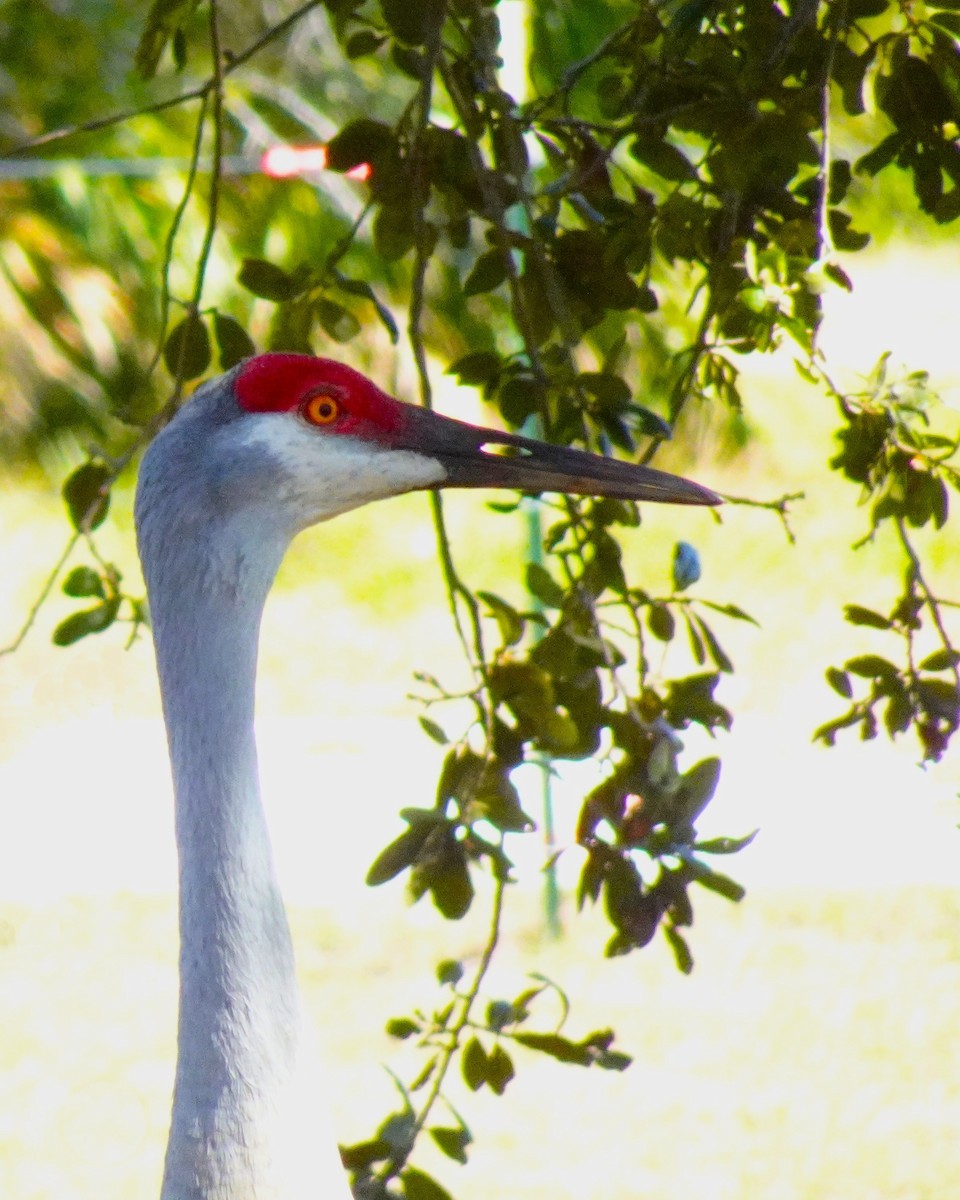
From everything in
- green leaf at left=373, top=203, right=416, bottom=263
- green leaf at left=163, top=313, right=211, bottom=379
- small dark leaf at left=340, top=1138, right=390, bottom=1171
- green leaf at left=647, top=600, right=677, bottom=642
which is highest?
green leaf at left=373, top=203, right=416, bottom=263

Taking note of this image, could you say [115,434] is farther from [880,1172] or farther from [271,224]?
[880,1172]

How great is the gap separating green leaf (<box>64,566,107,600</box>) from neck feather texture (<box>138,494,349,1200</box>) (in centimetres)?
62

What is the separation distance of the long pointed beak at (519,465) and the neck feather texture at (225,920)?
0.26 m

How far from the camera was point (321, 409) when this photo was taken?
196 centimetres

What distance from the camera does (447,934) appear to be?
5684 millimetres

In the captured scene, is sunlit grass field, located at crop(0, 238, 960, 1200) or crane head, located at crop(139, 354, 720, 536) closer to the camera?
crane head, located at crop(139, 354, 720, 536)

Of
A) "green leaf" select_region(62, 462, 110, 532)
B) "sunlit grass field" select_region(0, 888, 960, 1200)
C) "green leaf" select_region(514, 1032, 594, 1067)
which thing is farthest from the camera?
"sunlit grass field" select_region(0, 888, 960, 1200)

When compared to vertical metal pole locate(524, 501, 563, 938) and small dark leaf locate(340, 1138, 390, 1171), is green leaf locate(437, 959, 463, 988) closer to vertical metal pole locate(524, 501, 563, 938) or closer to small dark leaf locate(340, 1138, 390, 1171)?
small dark leaf locate(340, 1138, 390, 1171)

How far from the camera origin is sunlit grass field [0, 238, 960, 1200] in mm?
4414

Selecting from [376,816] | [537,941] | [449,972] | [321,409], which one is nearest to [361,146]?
[321,409]

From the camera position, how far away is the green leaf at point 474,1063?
2.33 meters

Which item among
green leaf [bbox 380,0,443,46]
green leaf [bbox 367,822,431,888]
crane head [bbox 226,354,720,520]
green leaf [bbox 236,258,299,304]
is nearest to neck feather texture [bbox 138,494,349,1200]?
crane head [bbox 226,354,720,520]

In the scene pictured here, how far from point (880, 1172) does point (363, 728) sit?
3470 millimetres

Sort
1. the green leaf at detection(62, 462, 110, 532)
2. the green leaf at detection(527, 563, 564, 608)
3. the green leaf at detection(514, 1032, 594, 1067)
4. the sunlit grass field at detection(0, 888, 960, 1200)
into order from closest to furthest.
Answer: the green leaf at detection(514, 1032, 594, 1067)
the green leaf at detection(527, 563, 564, 608)
the green leaf at detection(62, 462, 110, 532)
the sunlit grass field at detection(0, 888, 960, 1200)
